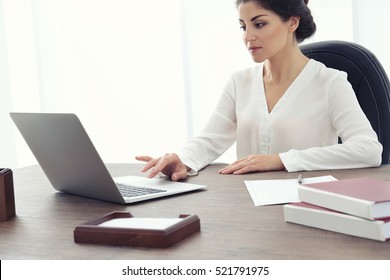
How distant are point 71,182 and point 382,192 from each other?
0.79 m

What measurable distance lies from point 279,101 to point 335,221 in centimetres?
116

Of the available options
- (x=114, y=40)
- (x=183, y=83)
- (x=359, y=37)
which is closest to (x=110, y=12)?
(x=114, y=40)

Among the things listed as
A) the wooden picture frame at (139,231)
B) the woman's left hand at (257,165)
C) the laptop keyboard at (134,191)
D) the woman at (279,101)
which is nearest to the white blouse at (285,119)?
the woman at (279,101)

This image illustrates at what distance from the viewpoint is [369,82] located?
79.4 inches

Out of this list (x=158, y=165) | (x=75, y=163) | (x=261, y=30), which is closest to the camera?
(x=75, y=163)

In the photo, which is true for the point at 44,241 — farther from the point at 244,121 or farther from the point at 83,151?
the point at 244,121

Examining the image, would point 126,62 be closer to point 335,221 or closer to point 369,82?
point 369,82

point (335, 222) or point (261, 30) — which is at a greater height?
point (261, 30)

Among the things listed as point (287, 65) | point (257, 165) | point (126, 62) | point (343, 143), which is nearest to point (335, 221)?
point (257, 165)

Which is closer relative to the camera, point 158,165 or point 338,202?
point 338,202

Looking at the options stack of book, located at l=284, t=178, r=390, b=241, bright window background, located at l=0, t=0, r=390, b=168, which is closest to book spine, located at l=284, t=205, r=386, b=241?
stack of book, located at l=284, t=178, r=390, b=241

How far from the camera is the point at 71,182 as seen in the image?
1.41 m

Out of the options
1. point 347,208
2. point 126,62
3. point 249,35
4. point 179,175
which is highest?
point 249,35

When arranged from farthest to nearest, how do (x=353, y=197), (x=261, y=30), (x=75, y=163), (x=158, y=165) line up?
1. (x=261, y=30)
2. (x=158, y=165)
3. (x=75, y=163)
4. (x=353, y=197)
